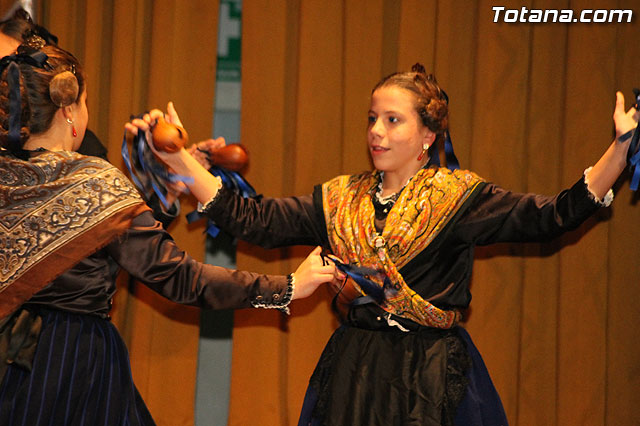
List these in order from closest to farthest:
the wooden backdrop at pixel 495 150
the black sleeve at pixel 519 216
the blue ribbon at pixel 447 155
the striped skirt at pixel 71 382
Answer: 1. the striped skirt at pixel 71 382
2. the black sleeve at pixel 519 216
3. the blue ribbon at pixel 447 155
4. the wooden backdrop at pixel 495 150

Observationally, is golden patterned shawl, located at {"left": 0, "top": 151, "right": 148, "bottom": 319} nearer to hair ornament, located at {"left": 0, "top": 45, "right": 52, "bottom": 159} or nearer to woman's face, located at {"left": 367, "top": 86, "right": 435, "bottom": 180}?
hair ornament, located at {"left": 0, "top": 45, "right": 52, "bottom": 159}

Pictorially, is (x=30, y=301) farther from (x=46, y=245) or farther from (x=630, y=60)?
(x=630, y=60)

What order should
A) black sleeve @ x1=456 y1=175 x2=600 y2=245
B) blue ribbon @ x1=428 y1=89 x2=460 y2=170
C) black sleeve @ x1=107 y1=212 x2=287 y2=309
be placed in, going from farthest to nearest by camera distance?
blue ribbon @ x1=428 y1=89 x2=460 y2=170 → black sleeve @ x1=456 y1=175 x2=600 y2=245 → black sleeve @ x1=107 y1=212 x2=287 y2=309

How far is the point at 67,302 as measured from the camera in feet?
5.68

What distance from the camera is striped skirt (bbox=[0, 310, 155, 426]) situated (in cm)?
165

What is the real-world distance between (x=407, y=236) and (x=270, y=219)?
46cm

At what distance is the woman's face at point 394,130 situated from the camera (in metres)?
2.17

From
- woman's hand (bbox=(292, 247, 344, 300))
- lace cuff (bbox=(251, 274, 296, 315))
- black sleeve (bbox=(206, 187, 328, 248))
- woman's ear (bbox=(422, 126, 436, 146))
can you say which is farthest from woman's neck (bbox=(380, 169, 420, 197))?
lace cuff (bbox=(251, 274, 296, 315))

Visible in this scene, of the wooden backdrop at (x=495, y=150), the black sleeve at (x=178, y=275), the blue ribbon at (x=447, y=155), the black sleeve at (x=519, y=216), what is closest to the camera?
the black sleeve at (x=178, y=275)

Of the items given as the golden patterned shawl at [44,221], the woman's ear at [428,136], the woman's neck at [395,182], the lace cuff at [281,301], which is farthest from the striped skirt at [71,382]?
the woman's ear at [428,136]

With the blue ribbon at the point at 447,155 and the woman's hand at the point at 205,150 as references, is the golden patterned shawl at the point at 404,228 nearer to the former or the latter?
the blue ribbon at the point at 447,155

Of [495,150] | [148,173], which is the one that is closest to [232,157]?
[148,173]

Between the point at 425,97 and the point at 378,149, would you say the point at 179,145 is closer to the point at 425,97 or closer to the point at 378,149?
the point at 378,149

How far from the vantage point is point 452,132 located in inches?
121
